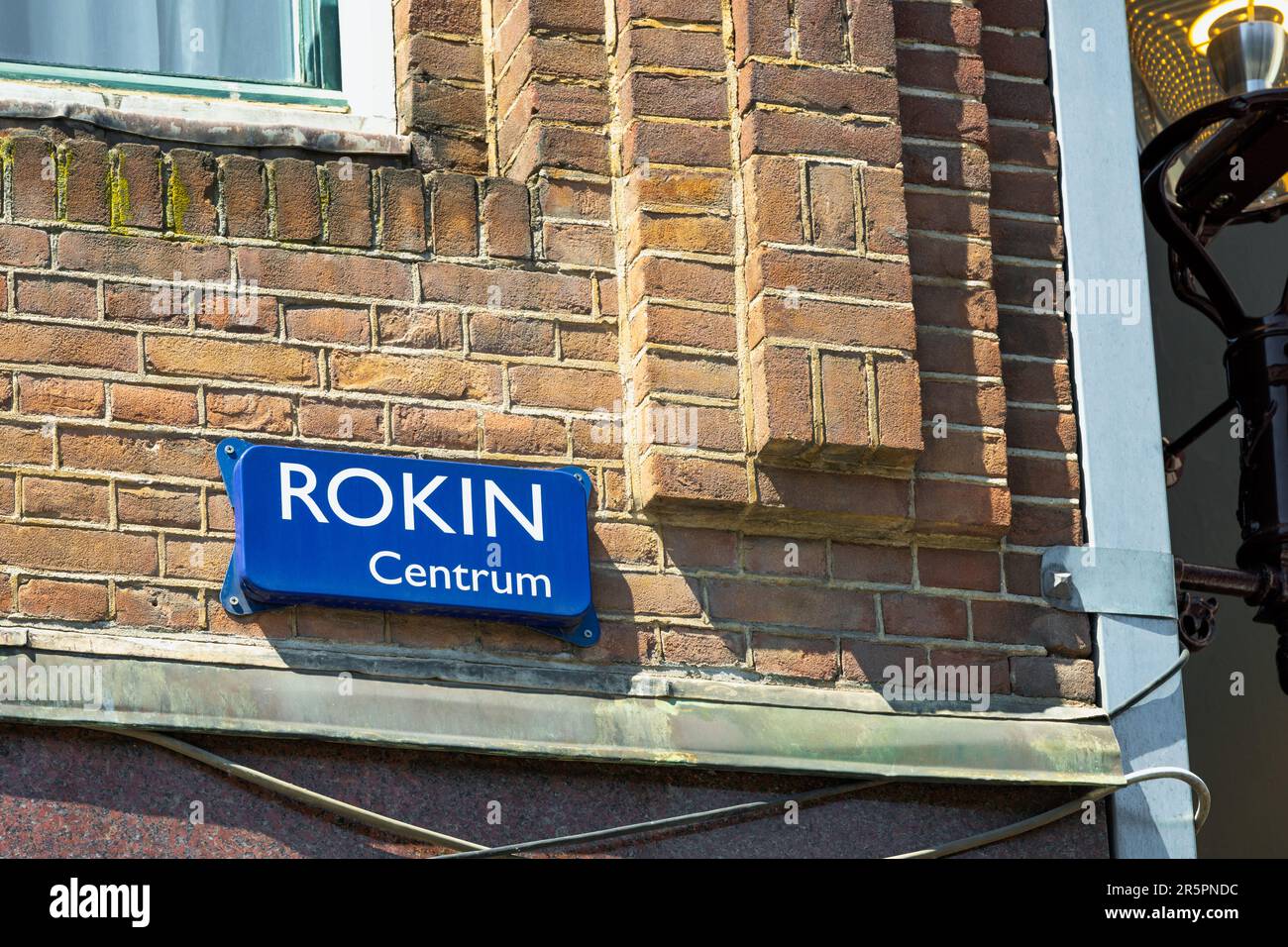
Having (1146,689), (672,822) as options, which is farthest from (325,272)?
(1146,689)

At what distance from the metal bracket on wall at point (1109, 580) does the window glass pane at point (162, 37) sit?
1.78 m

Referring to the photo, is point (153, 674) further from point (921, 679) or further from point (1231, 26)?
point (1231, 26)

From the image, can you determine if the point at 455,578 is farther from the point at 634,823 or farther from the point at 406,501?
the point at 634,823

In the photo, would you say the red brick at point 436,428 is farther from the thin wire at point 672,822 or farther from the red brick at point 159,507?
the thin wire at point 672,822

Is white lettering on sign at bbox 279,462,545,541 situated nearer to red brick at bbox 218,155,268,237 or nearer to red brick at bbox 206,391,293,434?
red brick at bbox 206,391,293,434

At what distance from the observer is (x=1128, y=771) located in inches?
177

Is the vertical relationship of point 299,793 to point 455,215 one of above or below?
below

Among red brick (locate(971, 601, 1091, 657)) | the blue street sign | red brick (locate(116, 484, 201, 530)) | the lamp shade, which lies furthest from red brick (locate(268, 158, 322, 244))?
the lamp shade

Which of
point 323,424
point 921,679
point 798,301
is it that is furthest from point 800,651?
point 323,424

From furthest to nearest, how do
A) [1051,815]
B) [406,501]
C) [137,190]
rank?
[1051,815] < [137,190] < [406,501]

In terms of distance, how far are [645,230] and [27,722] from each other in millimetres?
1467

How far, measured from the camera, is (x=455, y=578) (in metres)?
4.16

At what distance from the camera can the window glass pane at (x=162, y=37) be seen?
454cm

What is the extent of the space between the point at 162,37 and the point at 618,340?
1.09 meters
